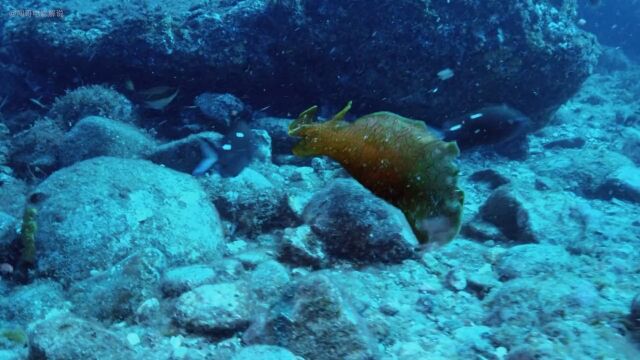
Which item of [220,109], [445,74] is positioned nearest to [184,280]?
[220,109]

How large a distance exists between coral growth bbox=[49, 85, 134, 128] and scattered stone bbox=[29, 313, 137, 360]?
5417mm

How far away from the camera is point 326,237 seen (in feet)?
14.5

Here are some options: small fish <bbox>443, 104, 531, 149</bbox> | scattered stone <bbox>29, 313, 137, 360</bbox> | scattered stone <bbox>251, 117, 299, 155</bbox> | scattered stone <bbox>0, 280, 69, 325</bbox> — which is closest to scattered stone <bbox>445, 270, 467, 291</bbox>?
small fish <bbox>443, 104, 531, 149</bbox>

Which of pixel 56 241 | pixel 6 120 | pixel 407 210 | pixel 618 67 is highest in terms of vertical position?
pixel 618 67

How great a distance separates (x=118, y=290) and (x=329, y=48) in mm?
5290

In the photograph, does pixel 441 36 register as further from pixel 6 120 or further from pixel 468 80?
pixel 6 120

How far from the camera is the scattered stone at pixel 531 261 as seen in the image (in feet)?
14.4

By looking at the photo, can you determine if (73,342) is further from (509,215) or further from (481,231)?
(509,215)

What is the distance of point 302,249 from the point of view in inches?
170

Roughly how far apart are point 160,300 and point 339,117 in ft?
7.00

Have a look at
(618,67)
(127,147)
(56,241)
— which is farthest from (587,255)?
(618,67)

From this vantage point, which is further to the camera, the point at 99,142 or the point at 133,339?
the point at 99,142

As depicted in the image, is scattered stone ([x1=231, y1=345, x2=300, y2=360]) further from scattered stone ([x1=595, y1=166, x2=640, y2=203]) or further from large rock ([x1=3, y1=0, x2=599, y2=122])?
scattered stone ([x1=595, y1=166, x2=640, y2=203])

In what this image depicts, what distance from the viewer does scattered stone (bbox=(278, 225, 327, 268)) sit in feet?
14.2
